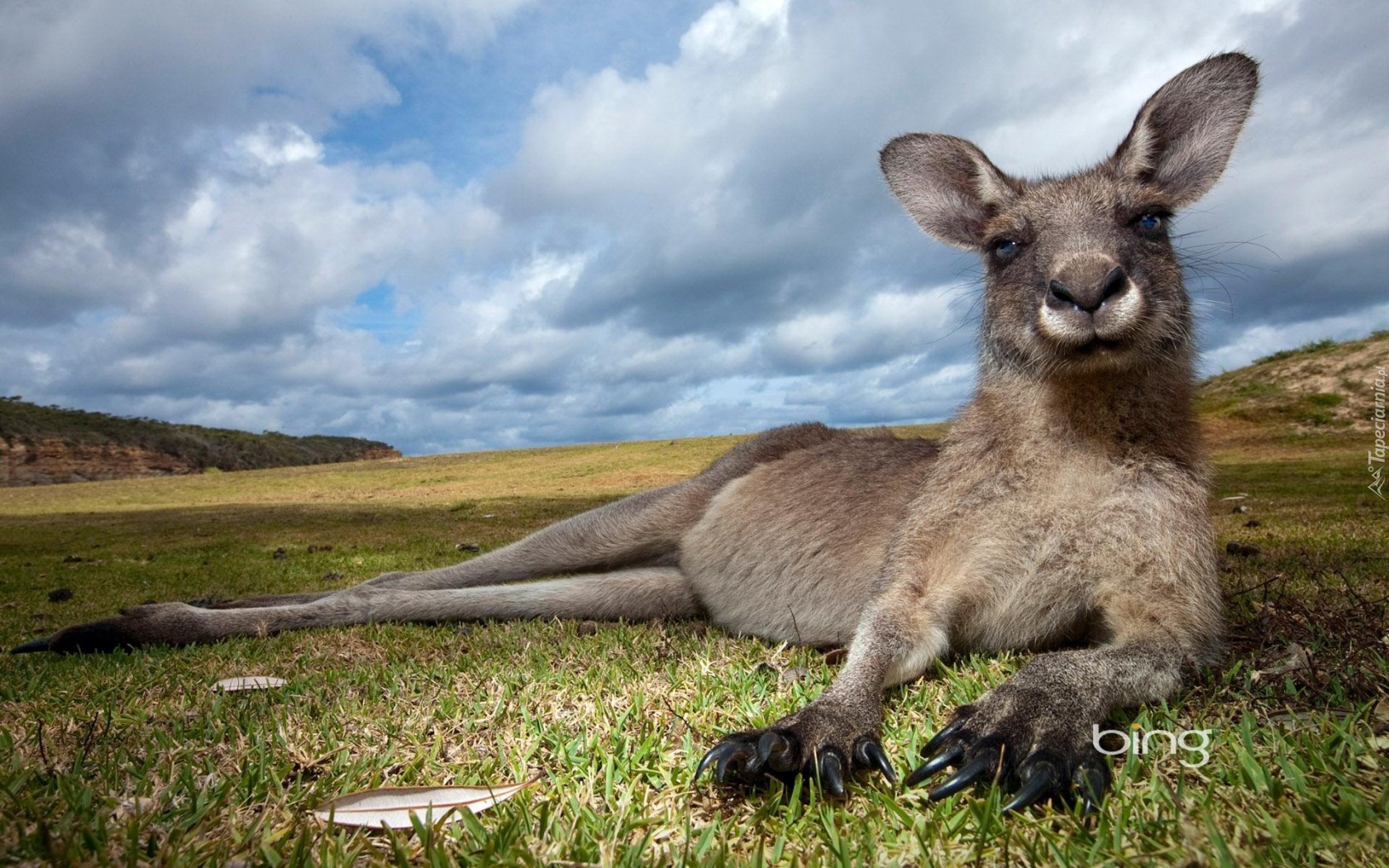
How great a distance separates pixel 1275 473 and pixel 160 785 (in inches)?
605

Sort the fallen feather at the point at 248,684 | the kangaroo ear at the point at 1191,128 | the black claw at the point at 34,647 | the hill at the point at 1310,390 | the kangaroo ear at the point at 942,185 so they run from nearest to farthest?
the fallen feather at the point at 248,684
the kangaroo ear at the point at 1191,128
the kangaroo ear at the point at 942,185
the black claw at the point at 34,647
the hill at the point at 1310,390

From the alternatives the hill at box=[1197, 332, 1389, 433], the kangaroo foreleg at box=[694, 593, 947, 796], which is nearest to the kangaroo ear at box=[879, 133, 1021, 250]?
the kangaroo foreleg at box=[694, 593, 947, 796]

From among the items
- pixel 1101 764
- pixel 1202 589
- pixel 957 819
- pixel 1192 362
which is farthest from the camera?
pixel 1192 362

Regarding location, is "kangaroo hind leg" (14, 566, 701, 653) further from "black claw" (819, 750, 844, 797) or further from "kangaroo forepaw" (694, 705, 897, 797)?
"black claw" (819, 750, 844, 797)

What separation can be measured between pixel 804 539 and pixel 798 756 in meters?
2.10

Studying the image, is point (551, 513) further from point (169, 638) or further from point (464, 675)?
point (464, 675)

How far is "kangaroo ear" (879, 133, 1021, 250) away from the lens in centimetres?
348

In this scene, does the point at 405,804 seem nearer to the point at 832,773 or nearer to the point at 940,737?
the point at 832,773

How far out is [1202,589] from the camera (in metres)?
2.59

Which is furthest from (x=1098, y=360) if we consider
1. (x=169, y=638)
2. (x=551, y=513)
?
(x=551, y=513)

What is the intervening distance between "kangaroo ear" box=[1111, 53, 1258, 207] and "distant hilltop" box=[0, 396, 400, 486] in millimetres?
40125

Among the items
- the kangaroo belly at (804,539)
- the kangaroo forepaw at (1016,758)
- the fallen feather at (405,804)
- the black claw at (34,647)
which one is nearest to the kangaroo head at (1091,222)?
the kangaroo belly at (804,539)

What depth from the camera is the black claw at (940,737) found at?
6.42 ft

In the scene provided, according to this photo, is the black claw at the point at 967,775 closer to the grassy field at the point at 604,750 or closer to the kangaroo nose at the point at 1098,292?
the grassy field at the point at 604,750
